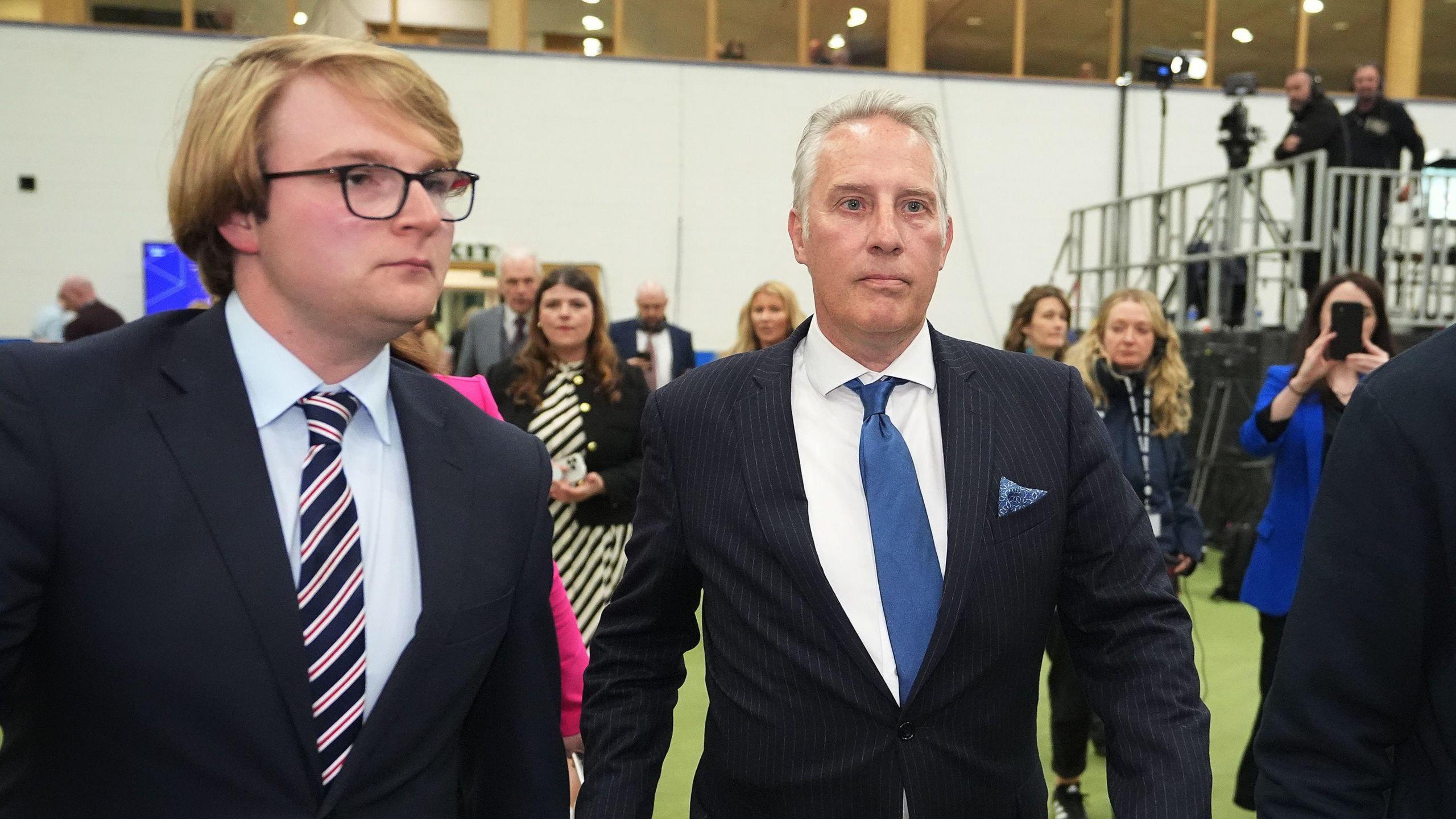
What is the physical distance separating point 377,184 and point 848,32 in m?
12.9

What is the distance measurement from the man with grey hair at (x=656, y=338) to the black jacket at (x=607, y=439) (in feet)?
9.93

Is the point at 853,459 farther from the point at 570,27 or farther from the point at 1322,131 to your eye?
the point at 570,27

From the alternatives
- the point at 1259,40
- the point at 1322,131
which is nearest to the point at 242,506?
the point at 1322,131

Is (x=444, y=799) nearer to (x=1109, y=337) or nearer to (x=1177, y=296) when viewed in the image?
(x=1109, y=337)

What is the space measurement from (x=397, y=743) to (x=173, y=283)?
1193cm

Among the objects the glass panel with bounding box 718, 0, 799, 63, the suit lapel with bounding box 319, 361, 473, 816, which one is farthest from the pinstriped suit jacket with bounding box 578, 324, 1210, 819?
the glass panel with bounding box 718, 0, 799, 63

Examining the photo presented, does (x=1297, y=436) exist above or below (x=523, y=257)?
below

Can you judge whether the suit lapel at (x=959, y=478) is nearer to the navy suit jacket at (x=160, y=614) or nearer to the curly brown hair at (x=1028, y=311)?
the navy suit jacket at (x=160, y=614)

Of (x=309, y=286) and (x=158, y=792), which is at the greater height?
(x=309, y=286)

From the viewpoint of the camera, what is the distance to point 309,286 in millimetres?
1258

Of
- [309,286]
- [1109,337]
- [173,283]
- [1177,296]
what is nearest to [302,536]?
[309,286]

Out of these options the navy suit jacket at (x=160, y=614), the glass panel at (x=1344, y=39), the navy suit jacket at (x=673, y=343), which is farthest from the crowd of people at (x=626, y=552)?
the glass panel at (x=1344, y=39)

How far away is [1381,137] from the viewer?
8.81 metres

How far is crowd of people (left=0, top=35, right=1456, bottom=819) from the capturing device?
1148 millimetres
